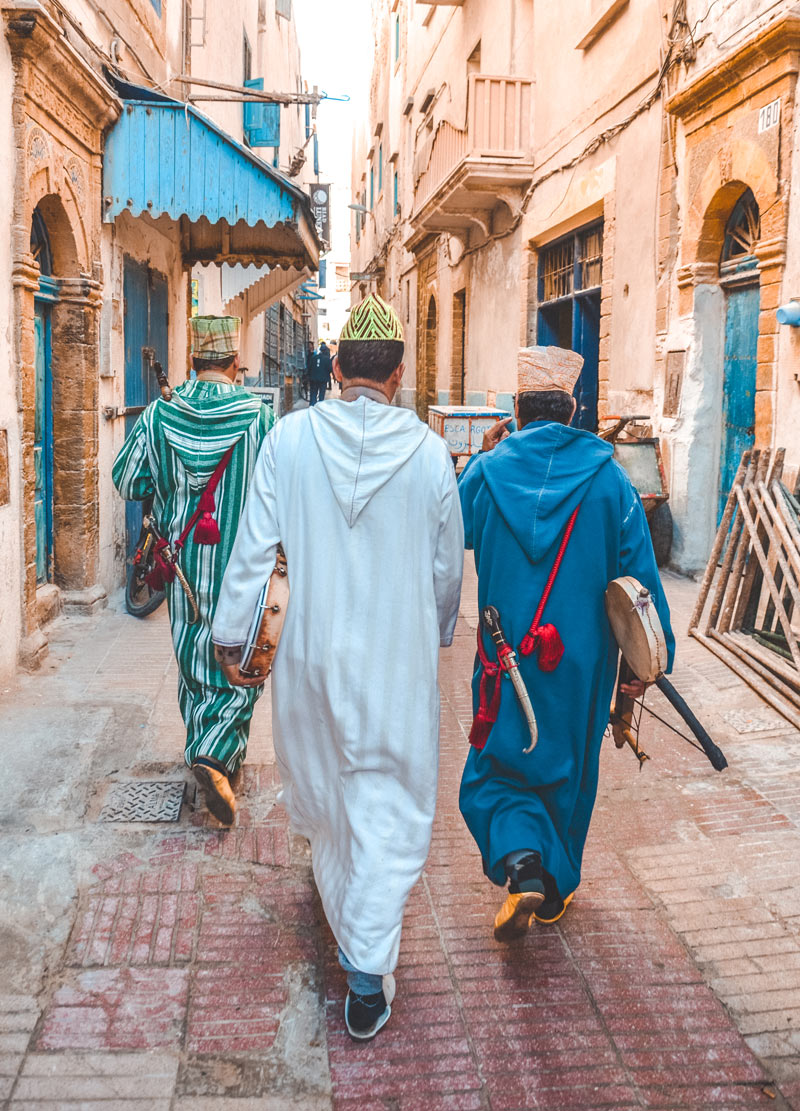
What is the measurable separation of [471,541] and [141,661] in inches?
130

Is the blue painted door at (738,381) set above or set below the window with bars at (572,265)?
below

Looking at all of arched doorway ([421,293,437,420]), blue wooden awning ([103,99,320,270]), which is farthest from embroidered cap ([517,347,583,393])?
arched doorway ([421,293,437,420])

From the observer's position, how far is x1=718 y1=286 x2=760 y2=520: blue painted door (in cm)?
753

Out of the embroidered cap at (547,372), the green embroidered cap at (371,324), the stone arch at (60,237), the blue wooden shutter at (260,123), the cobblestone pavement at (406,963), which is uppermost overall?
the blue wooden shutter at (260,123)

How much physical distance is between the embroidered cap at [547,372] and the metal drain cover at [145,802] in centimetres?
206

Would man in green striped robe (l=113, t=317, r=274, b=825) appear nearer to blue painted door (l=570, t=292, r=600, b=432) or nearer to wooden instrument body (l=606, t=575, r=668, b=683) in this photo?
wooden instrument body (l=606, t=575, r=668, b=683)

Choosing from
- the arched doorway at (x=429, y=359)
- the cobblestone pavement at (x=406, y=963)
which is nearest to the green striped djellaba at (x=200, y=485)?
the cobblestone pavement at (x=406, y=963)

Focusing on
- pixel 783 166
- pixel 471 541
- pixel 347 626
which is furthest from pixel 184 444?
pixel 783 166

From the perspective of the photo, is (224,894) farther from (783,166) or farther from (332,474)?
(783,166)

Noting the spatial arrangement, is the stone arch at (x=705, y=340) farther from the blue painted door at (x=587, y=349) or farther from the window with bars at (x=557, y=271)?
the window with bars at (x=557, y=271)

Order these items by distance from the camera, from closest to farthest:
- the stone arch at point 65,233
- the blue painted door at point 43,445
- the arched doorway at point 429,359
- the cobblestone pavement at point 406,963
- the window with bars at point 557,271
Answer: the cobblestone pavement at point 406,963 < the stone arch at point 65,233 < the blue painted door at point 43,445 < the window with bars at point 557,271 < the arched doorway at point 429,359

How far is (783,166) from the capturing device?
6582 mm

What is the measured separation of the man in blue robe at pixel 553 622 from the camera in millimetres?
2982

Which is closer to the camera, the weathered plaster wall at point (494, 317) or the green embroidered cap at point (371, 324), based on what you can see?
the green embroidered cap at point (371, 324)
